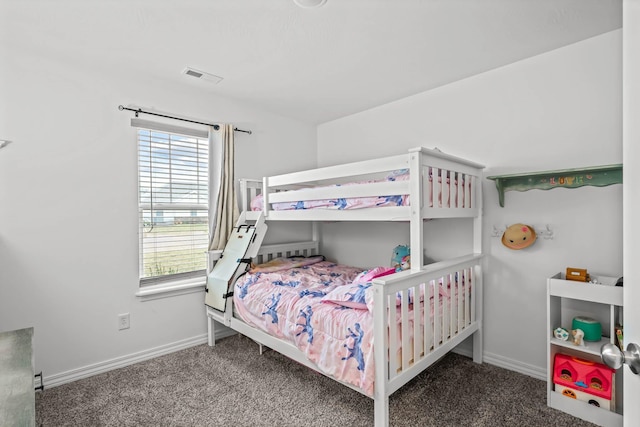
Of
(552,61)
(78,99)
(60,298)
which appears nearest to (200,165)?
(78,99)

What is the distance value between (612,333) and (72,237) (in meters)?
3.42

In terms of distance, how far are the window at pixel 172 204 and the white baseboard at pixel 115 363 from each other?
55 cm

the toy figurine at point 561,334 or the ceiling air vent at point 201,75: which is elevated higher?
the ceiling air vent at point 201,75

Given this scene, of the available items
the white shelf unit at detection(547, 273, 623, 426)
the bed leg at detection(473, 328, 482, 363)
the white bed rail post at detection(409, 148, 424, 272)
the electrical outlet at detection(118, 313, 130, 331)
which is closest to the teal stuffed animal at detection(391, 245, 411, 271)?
the bed leg at detection(473, 328, 482, 363)

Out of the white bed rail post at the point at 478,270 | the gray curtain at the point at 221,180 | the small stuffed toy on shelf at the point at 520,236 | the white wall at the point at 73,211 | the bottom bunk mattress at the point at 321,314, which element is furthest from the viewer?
the gray curtain at the point at 221,180

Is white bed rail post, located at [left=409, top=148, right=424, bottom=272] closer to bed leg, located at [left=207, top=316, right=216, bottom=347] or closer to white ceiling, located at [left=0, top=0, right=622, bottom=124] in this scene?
white ceiling, located at [left=0, top=0, right=622, bottom=124]

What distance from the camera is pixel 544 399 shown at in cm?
199

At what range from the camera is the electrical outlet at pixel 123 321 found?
2511mm

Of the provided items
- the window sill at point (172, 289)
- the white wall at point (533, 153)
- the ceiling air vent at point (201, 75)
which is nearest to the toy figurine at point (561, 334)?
the white wall at point (533, 153)

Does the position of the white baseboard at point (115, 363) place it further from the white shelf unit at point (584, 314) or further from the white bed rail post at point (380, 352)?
the white shelf unit at point (584, 314)

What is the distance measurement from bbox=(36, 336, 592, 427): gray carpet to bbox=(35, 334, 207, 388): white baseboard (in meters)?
0.06

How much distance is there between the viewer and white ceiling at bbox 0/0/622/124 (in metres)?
1.73

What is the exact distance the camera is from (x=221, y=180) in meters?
3.02

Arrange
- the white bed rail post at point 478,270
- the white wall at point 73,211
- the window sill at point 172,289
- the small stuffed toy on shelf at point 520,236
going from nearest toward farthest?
the white wall at point 73,211, the small stuffed toy on shelf at point 520,236, the white bed rail post at point 478,270, the window sill at point 172,289
